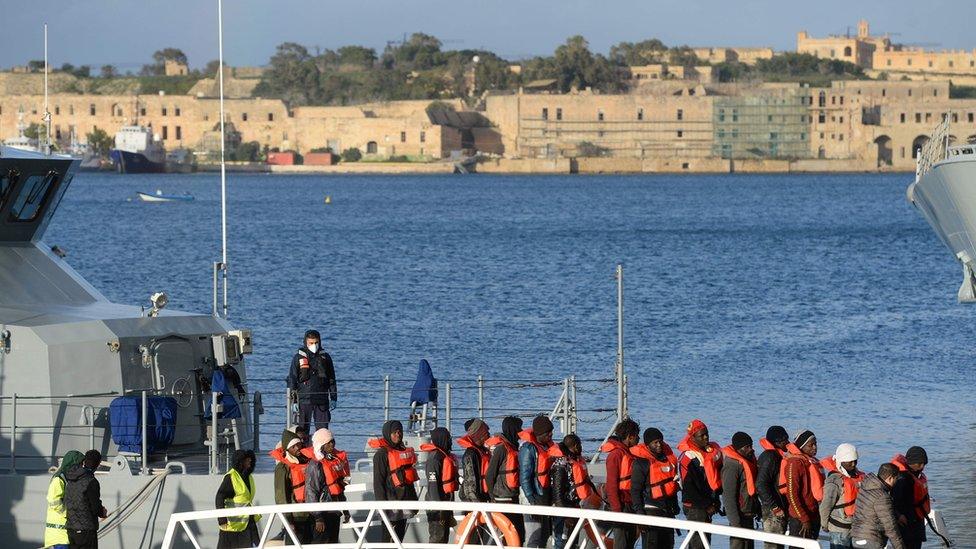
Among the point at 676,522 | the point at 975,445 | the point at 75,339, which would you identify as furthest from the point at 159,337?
the point at 975,445

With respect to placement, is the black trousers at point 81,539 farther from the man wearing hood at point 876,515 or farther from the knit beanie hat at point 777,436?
the man wearing hood at point 876,515

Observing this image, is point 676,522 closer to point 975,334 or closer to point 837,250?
point 975,334

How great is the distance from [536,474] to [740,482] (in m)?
1.48

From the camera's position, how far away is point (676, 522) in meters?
9.41

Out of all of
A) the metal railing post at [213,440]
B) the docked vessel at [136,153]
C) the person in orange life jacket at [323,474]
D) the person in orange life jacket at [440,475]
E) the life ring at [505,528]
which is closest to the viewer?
the life ring at [505,528]

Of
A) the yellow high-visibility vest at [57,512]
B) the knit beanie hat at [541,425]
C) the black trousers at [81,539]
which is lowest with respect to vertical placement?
the black trousers at [81,539]

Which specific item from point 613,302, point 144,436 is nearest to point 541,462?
point 144,436

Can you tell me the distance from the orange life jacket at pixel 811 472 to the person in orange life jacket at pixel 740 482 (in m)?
0.25

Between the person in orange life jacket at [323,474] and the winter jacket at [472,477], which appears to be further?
the winter jacket at [472,477]

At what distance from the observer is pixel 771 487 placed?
12305 millimetres

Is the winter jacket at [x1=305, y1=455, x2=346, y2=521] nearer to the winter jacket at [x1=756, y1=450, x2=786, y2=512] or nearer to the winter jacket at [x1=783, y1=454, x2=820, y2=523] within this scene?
the winter jacket at [x1=756, y1=450, x2=786, y2=512]

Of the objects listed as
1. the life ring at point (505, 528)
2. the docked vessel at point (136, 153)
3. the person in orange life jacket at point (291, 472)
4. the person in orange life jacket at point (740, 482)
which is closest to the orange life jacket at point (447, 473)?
the life ring at point (505, 528)

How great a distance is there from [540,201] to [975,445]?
105 meters

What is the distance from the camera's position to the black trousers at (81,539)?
40.6 feet
